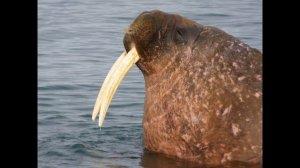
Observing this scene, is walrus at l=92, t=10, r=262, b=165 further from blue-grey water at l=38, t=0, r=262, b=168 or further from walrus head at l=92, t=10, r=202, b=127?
blue-grey water at l=38, t=0, r=262, b=168

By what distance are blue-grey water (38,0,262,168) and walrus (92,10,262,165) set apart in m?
0.25

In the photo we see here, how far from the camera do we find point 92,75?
12.3m

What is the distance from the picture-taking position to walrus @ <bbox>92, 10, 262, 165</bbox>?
652 cm

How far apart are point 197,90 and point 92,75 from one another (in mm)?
5798

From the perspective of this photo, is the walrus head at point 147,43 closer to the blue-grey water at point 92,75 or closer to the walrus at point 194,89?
the walrus at point 194,89

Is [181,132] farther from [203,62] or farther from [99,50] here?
[99,50]

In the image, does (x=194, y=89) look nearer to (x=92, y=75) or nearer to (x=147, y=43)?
(x=147, y=43)

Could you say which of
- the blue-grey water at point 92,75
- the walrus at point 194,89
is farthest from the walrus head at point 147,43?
the blue-grey water at point 92,75

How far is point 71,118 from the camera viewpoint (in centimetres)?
928

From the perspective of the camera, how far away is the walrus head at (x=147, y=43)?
6738mm

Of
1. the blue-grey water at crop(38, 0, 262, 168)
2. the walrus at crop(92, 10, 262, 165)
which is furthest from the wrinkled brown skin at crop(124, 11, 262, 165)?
the blue-grey water at crop(38, 0, 262, 168)
